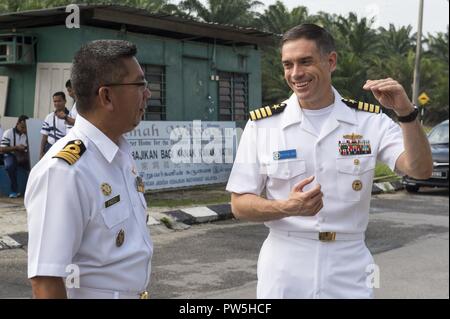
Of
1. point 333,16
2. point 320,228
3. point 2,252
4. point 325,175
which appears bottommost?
point 2,252

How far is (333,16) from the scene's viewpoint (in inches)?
98.8

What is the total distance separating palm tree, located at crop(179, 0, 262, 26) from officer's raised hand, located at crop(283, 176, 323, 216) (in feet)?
3.43

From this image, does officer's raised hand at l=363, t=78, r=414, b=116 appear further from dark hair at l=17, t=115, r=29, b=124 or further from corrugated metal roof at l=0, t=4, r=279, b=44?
dark hair at l=17, t=115, r=29, b=124

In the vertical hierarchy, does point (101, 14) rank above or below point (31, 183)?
above

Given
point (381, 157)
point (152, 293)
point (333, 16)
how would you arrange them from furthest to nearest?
point (152, 293)
point (333, 16)
point (381, 157)

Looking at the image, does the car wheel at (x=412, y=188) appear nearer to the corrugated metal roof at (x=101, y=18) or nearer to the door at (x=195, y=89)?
the door at (x=195, y=89)

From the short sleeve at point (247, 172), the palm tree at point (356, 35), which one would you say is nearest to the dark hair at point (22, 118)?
the palm tree at point (356, 35)

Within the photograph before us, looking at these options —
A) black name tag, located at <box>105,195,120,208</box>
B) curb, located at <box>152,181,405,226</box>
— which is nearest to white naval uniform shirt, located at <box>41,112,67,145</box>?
black name tag, located at <box>105,195,120,208</box>

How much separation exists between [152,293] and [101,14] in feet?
6.45

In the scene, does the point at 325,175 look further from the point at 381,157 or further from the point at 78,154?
the point at 78,154

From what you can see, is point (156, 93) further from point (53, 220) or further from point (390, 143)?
point (53, 220)

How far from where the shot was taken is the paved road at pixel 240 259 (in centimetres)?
427

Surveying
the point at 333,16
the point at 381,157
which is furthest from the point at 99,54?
the point at 333,16
